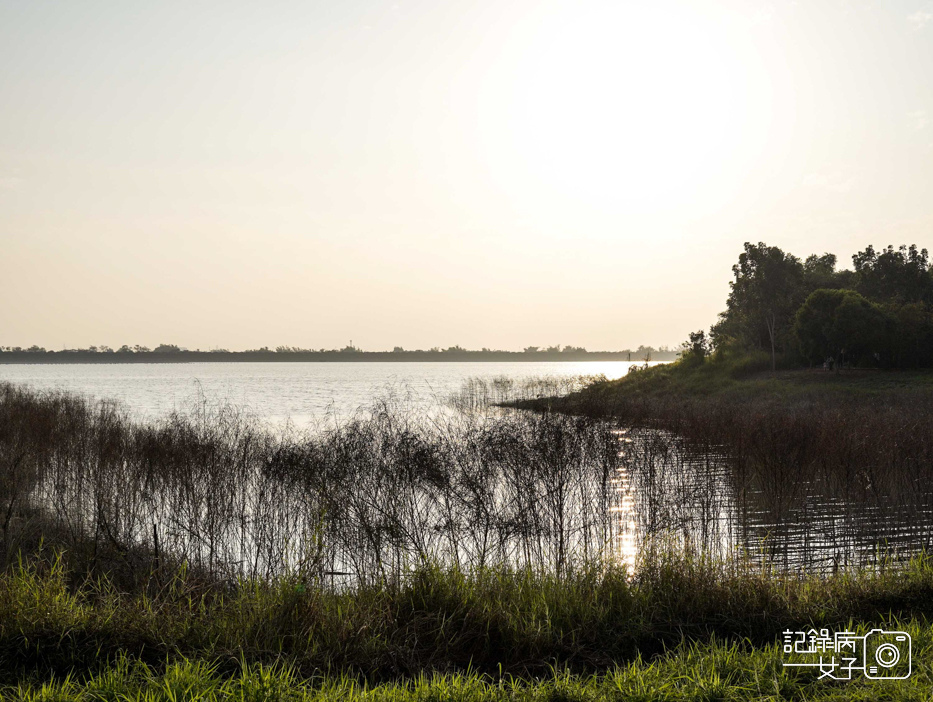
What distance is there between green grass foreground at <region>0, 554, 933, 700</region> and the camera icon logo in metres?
0.11

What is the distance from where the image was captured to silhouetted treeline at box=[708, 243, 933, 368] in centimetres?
4719

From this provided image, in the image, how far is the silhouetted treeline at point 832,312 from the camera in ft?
155

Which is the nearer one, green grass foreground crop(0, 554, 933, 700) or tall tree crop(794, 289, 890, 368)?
green grass foreground crop(0, 554, 933, 700)

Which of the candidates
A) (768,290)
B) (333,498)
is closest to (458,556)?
(333,498)

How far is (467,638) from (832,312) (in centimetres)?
4929

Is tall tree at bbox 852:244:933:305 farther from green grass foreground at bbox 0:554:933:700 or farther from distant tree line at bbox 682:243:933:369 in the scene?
green grass foreground at bbox 0:554:933:700

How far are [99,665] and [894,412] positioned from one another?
85.1 ft

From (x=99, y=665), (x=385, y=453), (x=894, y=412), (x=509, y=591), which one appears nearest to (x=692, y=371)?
(x=894, y=412)

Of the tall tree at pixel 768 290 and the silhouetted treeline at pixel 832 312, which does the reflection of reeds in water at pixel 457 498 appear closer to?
the silhouetted treeline at pixel 832 312

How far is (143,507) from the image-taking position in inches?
659

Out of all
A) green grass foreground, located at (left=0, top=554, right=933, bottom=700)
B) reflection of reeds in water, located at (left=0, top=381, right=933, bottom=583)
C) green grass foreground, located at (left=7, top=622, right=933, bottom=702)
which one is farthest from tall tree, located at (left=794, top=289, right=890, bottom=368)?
green grass foreground, located at (left=7, top=622, right=933, bottom=702)

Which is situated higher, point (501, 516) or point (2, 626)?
point (2, 626)

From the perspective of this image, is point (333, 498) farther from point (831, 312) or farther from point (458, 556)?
point (831, 312)

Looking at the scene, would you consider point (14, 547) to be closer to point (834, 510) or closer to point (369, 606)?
point (369, 606)
